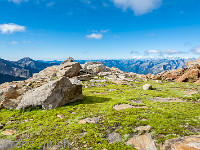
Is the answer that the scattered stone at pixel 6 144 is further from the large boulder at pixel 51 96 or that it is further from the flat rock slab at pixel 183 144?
the flat rock slab at pixel 183 144

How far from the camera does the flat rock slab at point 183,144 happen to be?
25.1 ft

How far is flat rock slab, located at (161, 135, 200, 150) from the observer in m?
7.65

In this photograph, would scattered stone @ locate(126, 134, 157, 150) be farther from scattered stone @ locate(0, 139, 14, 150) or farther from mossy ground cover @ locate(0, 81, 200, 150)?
scattered stone @ locate(0, 139, 14, 150)

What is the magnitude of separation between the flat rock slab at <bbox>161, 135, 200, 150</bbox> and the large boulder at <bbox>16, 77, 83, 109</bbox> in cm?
1492

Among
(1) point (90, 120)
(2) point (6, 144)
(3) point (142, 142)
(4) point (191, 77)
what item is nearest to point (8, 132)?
(2) point (6, 144)

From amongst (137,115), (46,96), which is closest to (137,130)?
(137,115)

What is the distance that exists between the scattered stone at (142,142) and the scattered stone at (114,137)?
881mm

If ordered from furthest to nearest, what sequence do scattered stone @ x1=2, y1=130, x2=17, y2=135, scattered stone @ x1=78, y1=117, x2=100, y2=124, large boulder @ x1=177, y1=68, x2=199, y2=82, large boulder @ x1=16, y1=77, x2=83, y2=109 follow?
1. large boulder @ x1=177, y1=68, x2=199, y2=82
2. large boulder @ x1=16, y1=77, x2=83, y2=109
3. scattered stone @ x1=78, y1=117, x2=100, y2=124
4. scattered stone @ x1=2, y1=130, x2=17, y2=135

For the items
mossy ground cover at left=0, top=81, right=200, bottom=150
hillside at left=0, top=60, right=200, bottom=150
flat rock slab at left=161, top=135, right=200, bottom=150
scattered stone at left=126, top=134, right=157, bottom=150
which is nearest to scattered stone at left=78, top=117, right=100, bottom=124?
hillside at left=0, top=60, right=200, bottom=150

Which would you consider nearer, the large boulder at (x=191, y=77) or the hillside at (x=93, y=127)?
the hillside at (x=93, y=127)

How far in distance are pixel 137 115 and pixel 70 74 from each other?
111 feet

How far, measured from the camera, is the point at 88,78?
43094 mm

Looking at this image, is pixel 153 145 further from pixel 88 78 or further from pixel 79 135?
pixel 88 78

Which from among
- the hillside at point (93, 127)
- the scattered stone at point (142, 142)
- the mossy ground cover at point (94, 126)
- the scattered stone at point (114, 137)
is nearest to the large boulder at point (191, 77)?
the mossy ground cover at point (94, 126)
